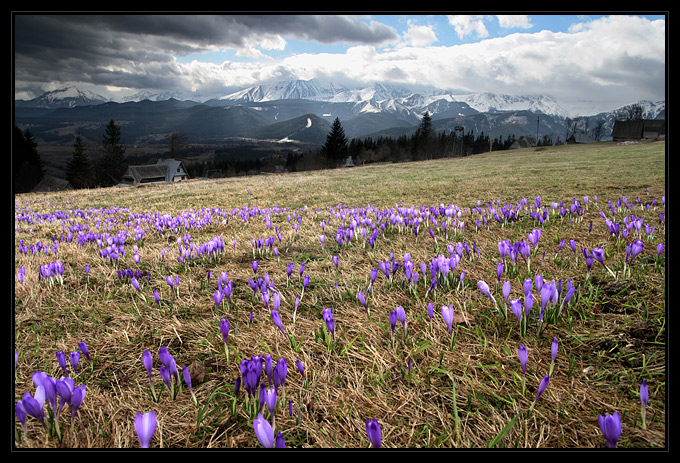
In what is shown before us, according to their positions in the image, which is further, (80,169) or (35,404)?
(80,169)

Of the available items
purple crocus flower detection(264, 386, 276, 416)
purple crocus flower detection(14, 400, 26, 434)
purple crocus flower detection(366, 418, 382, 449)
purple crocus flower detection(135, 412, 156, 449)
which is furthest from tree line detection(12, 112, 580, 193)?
purple crocus flower detection(366, 418, 382, 449)

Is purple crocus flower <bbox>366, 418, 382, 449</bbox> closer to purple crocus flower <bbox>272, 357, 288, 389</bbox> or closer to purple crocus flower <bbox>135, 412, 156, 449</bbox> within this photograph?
purple crocus flower <bbox>272, 357, 288, 389</bbox>

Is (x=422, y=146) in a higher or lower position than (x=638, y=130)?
lower

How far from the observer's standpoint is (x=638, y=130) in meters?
59.0

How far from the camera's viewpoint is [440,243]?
359 cm

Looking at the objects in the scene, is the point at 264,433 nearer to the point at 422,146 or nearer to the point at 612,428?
the point at 612,428

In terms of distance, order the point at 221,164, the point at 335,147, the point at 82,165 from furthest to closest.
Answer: the point at 221,164, the point at 335,147, the point at 82,165

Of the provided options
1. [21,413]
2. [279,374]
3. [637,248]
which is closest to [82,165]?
[21,413]

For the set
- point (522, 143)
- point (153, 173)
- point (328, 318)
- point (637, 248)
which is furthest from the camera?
point (522, 143)

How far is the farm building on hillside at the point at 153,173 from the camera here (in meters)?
76.2

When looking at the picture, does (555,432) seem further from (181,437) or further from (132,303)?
(132,303)

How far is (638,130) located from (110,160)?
97214 mm
